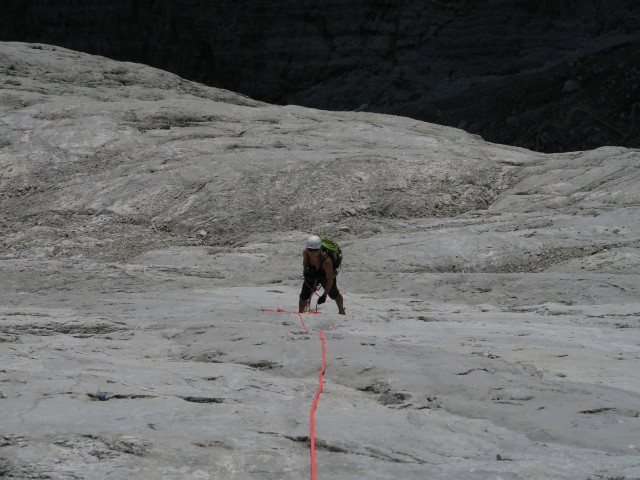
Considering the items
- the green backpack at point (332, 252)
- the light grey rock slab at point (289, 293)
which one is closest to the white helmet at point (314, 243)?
the green backpack at point (332, 252)

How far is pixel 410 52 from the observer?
125ft

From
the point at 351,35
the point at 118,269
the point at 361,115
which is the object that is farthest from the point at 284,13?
the point at 118,269

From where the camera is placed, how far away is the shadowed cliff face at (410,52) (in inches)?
1198

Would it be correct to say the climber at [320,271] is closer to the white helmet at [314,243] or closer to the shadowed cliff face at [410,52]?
the white helmet at [314,243]

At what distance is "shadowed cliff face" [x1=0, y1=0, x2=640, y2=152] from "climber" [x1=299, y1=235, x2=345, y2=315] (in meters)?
22.1

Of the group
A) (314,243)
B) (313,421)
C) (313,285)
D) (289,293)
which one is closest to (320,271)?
(313,285)

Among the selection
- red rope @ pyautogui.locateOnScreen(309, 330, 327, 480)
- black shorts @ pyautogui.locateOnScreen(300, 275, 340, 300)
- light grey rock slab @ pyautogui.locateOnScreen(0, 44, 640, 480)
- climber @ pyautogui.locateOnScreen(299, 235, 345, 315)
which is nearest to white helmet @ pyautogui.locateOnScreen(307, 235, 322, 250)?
climber @ pyautogui.locateOnScreen(299, 235, 345, 315)

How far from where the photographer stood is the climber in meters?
8.81

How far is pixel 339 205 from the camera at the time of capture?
13.7 meters

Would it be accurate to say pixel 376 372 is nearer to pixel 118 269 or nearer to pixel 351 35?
pixel 118 269

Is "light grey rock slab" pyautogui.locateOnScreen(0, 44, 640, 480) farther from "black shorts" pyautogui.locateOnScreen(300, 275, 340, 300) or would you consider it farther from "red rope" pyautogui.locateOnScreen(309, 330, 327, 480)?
"black shorts" pyautogui.locateOnScreen(300, 275, 340, 300)

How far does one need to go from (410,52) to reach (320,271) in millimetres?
30962

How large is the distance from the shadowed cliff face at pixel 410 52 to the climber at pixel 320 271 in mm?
22127

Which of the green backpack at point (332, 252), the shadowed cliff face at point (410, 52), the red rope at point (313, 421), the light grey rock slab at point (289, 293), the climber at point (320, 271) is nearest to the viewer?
the red rope at point (313, 421)
